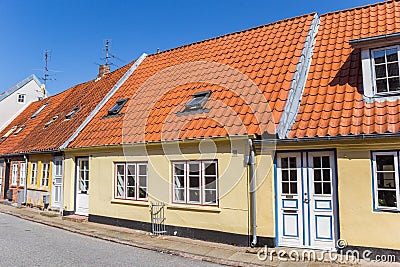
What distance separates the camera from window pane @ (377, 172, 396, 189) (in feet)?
24.2

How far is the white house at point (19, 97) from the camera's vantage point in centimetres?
2733

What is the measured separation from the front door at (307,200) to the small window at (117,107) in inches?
301

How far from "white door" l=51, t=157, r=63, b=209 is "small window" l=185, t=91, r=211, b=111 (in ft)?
24.0

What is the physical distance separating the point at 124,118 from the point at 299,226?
7.69m

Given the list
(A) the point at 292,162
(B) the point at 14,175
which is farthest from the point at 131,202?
(B) the point at 14,175

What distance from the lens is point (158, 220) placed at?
10.6 metres

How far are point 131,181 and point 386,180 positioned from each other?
7797 mm

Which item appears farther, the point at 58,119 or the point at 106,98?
the point at 58,119

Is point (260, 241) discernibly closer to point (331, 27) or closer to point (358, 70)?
point (358, 70)

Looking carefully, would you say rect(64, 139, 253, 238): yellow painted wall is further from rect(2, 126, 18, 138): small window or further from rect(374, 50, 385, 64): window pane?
rect(2, 126, 18, 138): small window

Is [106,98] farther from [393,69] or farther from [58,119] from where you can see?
[393,69]

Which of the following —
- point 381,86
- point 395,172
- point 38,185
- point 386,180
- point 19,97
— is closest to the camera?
point 395,172

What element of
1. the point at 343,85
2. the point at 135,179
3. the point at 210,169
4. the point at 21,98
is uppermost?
the point at 21,98

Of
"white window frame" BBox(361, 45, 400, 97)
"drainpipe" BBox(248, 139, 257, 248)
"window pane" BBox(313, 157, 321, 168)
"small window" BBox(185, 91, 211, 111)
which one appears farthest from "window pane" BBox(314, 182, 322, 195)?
"small window" BBox(185, 91, 211, 111)
